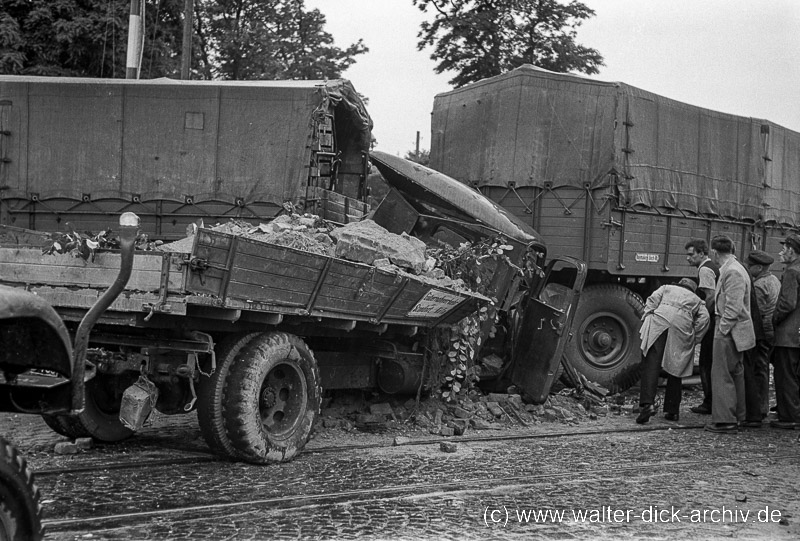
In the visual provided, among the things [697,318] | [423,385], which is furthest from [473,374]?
[697,318]

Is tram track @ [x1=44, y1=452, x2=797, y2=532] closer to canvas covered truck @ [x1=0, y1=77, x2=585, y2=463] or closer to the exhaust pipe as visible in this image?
canvas covered truck @ [x1=0, y1=77, x2=585, y2=463]

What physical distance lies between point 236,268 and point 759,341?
6.44 metres

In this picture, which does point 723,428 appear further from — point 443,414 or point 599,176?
point 599,176

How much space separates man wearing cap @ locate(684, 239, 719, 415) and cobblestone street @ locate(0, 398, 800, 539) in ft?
7.41

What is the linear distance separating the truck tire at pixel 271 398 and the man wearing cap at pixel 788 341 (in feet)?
17.2

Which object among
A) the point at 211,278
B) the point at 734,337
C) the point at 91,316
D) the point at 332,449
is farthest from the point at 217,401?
the point at 734,337

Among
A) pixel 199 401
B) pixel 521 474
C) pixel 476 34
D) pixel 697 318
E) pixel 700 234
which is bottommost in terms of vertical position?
pixel 521 474

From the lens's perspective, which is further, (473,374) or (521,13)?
(521,13)

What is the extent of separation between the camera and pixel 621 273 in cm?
1213

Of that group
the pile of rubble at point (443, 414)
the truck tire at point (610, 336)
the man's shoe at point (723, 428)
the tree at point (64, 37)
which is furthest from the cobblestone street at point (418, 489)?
the tree at point (64, 37)

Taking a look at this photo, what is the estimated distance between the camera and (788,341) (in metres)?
9.67

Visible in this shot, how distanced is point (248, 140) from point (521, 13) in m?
17.2

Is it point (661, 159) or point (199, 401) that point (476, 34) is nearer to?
point (661, 159)

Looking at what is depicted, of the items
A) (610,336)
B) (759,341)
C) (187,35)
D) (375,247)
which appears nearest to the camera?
(375,247)
